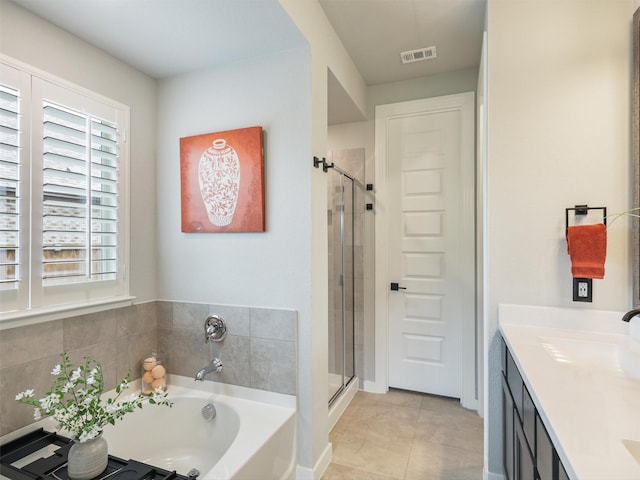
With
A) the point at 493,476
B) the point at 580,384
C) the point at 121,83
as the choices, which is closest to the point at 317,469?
the point at 493,476

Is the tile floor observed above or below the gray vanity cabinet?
below

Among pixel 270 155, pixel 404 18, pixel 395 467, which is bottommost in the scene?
pixel 395 467

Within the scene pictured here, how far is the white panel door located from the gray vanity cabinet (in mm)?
1149

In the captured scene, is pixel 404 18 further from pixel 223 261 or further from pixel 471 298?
pixel 471 298

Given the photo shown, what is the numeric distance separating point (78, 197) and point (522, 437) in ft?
7.70

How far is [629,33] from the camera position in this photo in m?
1.60

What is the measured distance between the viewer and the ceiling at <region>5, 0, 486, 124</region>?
1.63m

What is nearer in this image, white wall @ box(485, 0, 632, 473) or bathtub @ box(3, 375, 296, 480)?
white wall @ box(485, 0, 632, 473)

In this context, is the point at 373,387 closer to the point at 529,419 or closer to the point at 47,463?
the point at 529,419

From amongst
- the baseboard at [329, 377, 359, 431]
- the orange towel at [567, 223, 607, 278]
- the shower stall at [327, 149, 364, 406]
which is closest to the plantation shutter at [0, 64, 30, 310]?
the shower stall at [327, 149, 364, 406]

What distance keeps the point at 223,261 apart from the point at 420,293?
1.73 meters

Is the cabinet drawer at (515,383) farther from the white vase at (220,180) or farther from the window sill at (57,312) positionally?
the window sill at (57,312)

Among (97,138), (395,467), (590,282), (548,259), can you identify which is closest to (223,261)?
(97,138)

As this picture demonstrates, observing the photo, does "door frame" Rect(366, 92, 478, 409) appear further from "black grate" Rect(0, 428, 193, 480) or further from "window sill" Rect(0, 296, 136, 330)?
"window sill" Rect(0, 296, 136, 330)
